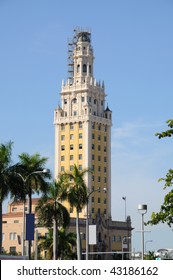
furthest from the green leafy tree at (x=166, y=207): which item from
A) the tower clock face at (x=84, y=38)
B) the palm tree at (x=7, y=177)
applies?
the tower clock face at (x=84, y=38)

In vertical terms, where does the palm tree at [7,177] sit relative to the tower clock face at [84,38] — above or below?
below

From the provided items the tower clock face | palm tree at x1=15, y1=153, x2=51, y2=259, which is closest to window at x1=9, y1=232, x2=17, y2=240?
the tower clock face

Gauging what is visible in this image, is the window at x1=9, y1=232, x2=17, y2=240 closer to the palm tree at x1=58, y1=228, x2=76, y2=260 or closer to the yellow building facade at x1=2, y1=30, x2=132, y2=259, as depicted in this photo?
the yellow building facade at x1=2, y1=30, x2=132, y2=259

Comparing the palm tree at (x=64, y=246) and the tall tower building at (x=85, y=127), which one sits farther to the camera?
the tall tower building at (x=85, y=127)

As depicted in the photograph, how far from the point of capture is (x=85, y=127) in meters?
158

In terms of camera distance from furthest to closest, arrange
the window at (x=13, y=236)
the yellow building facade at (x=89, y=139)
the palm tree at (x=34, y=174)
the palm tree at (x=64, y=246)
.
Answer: the yellow building facade at (x=89, y=139) < the window at (x=13, y=236) < the palm tree at (x=64, y=246) < the palm tree at (x=34, y=174)

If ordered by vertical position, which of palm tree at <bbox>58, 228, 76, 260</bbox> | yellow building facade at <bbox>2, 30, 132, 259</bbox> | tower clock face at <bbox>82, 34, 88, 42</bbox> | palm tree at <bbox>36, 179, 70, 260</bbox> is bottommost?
palm tree at <bbox>58, 228, 76, 260</bbox>

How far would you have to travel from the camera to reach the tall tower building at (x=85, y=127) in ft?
512

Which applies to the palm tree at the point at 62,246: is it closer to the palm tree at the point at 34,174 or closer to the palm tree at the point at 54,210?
the palm tree at the point at 54,210

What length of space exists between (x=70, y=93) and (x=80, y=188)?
95.0 metres

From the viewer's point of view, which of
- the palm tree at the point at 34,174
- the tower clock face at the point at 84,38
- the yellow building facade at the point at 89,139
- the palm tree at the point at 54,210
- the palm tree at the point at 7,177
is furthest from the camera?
the tower clock face at the point at 84,38

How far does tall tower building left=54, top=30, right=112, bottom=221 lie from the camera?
512 feet
